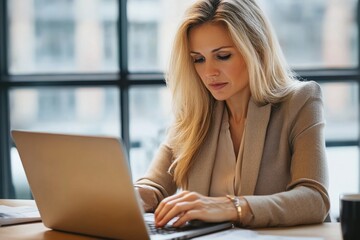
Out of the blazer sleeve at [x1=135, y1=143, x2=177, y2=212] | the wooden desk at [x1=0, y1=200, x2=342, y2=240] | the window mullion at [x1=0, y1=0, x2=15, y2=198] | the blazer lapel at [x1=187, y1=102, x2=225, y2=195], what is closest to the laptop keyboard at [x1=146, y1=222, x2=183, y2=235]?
→ the wooden desk at [x1=0, y1=200, x2=342, y2=240]

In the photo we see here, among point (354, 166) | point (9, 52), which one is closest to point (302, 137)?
point (354, 166)

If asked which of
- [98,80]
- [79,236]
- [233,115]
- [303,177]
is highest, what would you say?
[98,80]

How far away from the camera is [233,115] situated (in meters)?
2.68

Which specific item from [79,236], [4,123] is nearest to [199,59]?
[79,236]

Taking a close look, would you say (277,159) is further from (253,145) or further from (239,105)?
(239,105)

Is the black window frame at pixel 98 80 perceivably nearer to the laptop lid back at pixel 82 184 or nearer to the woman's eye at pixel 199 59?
the woman's eye at pixel 199 59

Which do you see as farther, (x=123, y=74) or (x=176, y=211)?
(x=123, y=74)

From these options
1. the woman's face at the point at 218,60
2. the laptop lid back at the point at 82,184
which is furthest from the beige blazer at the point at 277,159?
the laptop lid back at the point at 82,184

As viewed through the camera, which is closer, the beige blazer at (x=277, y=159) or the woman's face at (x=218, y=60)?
the beige blazer at (x=277, y=159)

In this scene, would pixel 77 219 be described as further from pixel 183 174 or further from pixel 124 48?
pixel 124 48

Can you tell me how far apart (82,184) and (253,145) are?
2.42ft

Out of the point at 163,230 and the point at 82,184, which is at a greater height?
the point at 82,184

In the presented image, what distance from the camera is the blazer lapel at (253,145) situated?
2463mm

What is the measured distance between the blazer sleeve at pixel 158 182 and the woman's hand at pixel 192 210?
16.7 inches
